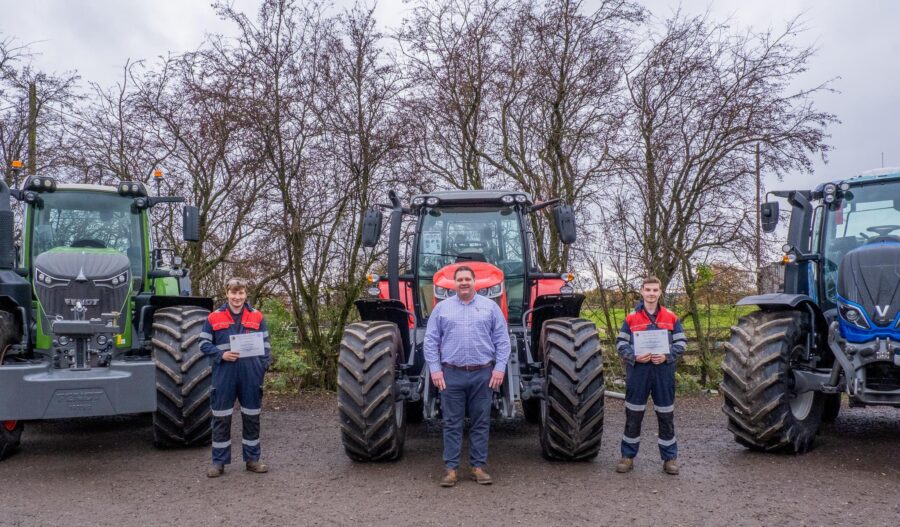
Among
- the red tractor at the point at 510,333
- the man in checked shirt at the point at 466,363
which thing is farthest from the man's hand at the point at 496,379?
the red tractor at the point at 510,333

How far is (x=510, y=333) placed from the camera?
6445mm

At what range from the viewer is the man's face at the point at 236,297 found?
5744 millimetres

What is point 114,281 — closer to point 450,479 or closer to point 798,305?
point 450,479

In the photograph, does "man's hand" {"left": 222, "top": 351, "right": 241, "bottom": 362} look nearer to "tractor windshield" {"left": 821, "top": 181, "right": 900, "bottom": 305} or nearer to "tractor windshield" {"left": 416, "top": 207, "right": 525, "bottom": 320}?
"tractor windshield" {"left": 416, "top": 207, "right": 525, "bottom": 320}

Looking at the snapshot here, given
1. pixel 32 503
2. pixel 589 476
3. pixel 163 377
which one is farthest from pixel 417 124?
pixel 32 503

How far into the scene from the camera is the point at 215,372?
5734mm

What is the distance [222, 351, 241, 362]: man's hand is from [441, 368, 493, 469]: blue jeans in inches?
66.8

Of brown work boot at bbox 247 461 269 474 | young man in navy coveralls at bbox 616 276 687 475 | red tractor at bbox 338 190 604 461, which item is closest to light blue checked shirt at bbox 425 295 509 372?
red tractor at bbox 338 190 604 461

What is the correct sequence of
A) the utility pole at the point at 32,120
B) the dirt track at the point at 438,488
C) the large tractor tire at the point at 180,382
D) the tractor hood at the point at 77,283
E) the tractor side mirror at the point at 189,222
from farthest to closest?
1. the utility pole at the point at 32,120
2. the tractor side mirror at the point at 189,222
3. the tractor hood at the point at 77,283
4. the large tractor tire at the point at 180,382
5. the dirt track at the point at 438,488

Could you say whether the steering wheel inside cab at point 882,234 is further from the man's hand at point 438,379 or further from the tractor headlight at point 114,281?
the tractor headlight at point 114,281

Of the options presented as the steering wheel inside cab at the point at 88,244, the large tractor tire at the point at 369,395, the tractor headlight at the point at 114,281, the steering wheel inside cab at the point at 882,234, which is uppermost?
the steering wheel inside cab at the point at 88,244

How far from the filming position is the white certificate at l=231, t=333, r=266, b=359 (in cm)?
567

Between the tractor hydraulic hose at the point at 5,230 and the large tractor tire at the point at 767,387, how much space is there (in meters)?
6.74

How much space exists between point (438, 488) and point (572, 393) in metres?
1.28
